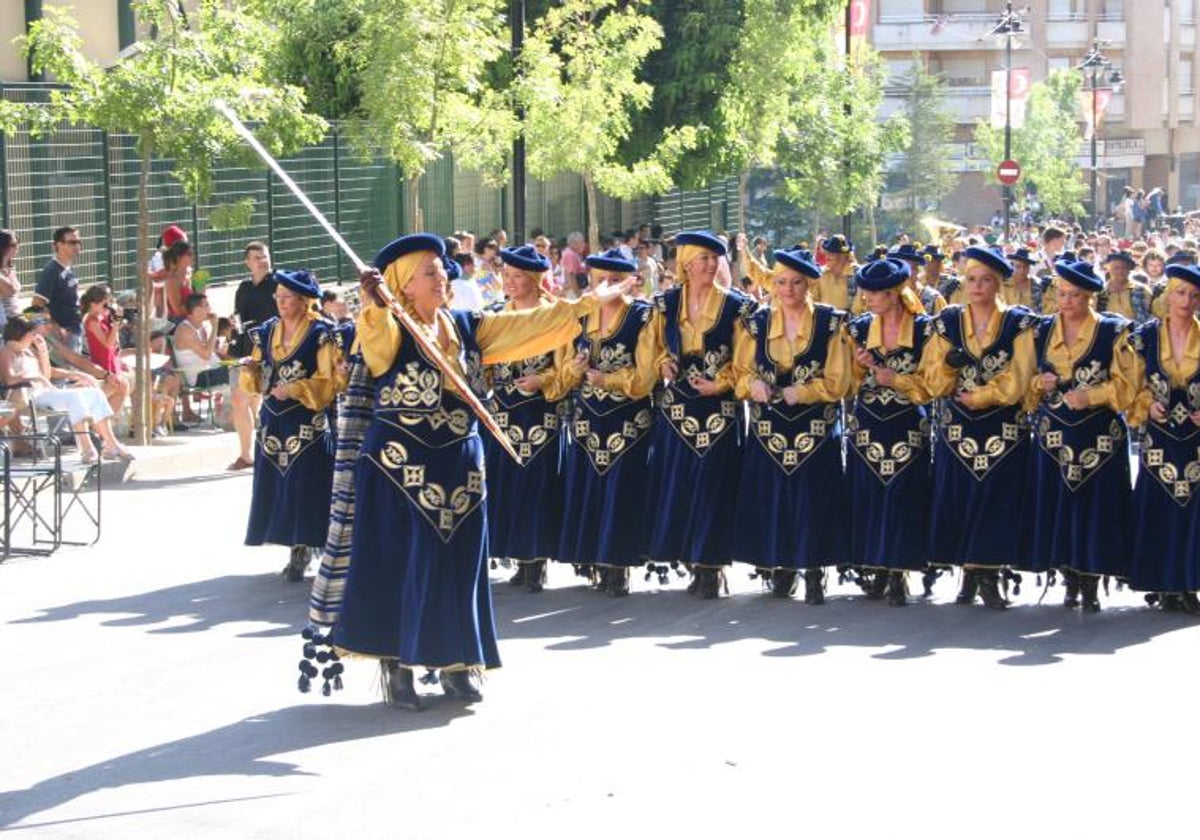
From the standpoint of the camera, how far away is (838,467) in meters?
13.1

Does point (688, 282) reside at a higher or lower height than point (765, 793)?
higher

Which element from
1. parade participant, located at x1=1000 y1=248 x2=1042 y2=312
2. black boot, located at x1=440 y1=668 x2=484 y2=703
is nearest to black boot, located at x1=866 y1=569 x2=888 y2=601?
black boot, located at x1=440 y1=668 x2=484 y2=703

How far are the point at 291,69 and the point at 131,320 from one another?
342 inches

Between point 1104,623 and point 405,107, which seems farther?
point 405,107

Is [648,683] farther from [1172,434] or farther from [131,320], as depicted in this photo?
[131,320]

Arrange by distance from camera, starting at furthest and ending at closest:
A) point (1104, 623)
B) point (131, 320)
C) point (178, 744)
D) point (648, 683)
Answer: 1. point (131, 320)
2. point (1104, 623)
3. point (648, 683)
4. point (178, 744)

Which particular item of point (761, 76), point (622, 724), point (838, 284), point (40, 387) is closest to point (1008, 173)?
point (761, 76)

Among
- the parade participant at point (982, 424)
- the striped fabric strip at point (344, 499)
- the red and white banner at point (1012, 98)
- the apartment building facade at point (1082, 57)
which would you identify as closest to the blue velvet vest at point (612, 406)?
the parade participant at point (982, 424)

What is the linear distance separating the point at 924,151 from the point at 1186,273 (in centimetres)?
5022

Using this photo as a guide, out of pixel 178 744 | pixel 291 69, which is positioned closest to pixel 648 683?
pixel 178 744

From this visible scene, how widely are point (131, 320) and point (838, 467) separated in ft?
37.4

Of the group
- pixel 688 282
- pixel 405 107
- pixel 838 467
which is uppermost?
pixel 405 107

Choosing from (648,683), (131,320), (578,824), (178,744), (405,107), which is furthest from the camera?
(405,107)

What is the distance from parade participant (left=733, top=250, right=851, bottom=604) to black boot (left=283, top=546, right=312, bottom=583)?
2626 millimetres
